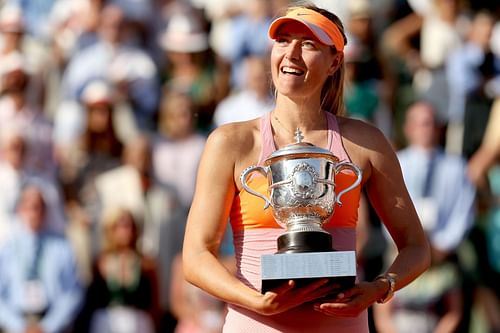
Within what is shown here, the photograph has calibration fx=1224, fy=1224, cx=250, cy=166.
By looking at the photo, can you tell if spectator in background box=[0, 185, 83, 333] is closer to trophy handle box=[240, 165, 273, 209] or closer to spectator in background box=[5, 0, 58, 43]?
spectator in background box=[5, 0, 58, 43]

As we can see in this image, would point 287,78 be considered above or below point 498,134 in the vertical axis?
above

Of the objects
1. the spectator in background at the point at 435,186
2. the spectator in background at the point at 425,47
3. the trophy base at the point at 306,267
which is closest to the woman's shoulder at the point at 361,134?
the trophy base at the point at 306,267

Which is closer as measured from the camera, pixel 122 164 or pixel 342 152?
pixel 342 152

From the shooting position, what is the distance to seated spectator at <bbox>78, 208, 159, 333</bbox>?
801 centimetres

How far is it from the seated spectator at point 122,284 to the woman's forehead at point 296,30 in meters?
4.58

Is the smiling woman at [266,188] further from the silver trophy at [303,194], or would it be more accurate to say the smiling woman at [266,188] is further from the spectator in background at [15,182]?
the spectator in background at [15,182]

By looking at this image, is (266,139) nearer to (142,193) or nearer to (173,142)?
(142,193)

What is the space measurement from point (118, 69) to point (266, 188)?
6.09m

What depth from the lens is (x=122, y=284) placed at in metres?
8.03

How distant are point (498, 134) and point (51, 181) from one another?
311 centimetres

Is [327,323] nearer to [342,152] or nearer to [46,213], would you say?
[342,152]

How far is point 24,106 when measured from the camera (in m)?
9.09

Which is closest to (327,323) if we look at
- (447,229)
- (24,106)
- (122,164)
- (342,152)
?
Answer: (342,152)

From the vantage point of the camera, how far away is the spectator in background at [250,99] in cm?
846
